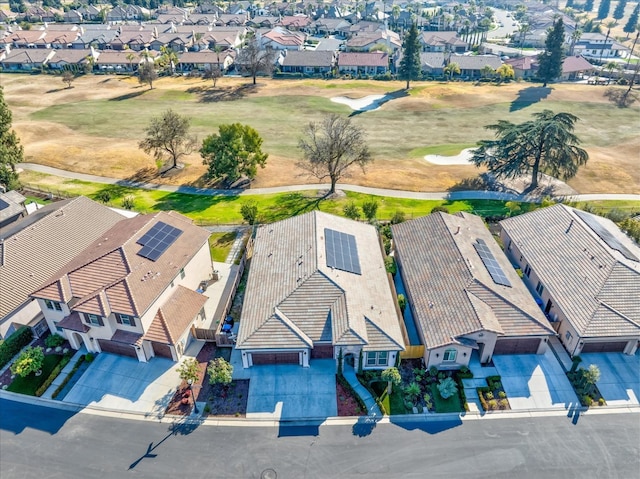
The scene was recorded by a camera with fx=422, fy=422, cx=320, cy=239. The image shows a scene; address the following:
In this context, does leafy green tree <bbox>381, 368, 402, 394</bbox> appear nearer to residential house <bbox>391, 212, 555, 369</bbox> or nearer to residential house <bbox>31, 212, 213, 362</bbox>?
residential house <bbox>391, 212, 555, 369</bbox>

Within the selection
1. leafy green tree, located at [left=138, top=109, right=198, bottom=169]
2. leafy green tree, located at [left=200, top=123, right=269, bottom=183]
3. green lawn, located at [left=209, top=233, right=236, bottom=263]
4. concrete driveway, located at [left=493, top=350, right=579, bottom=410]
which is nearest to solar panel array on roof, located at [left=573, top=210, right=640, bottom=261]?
concrete driveway, located at [left=493, top=350, right=579, bottom=410]

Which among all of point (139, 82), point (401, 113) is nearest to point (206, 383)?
point (401, 113)

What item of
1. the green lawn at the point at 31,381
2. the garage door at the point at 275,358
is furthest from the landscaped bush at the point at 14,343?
the garage door at the point at 275,358

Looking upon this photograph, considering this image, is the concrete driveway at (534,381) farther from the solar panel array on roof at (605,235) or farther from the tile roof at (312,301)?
the solar panel array on roof at (605,235)

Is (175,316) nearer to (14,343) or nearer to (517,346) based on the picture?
(14,343)

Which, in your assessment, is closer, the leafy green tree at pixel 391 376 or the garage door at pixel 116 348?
the leafy green tree at pixel 391 376

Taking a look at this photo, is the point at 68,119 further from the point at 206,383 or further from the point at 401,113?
the point at 206,383
